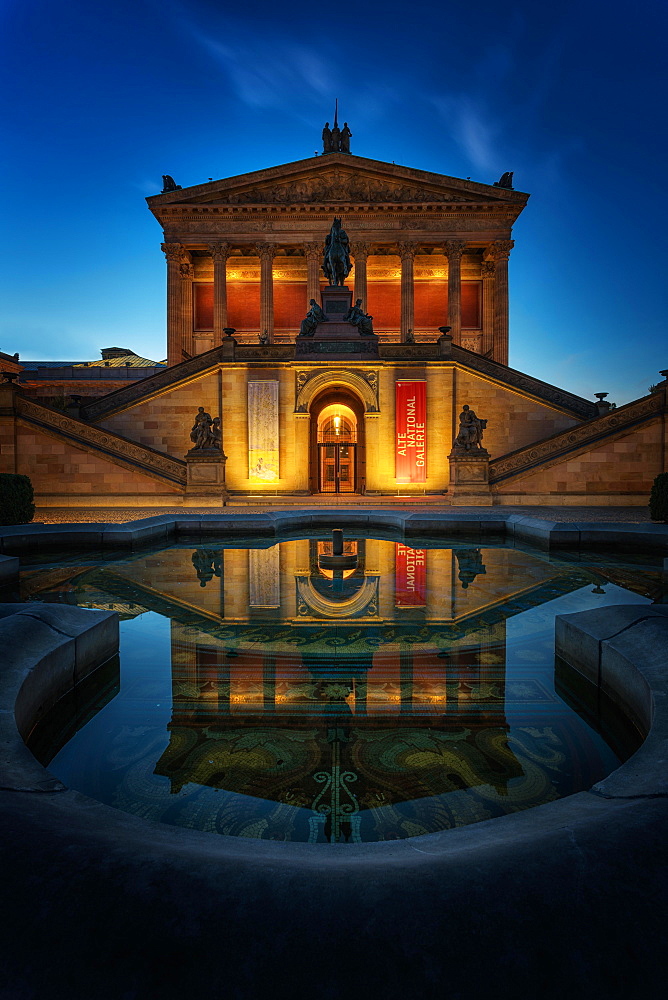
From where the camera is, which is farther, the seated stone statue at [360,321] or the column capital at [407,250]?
the column capital at [407,250]

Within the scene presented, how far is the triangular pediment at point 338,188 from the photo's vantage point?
3631 cm

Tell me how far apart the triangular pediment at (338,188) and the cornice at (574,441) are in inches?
964

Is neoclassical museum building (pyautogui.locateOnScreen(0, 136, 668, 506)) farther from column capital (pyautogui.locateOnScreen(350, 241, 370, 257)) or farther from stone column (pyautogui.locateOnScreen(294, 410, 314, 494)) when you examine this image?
column capital (pyautogui.locateOnScreen(350, 241, 370, 257))

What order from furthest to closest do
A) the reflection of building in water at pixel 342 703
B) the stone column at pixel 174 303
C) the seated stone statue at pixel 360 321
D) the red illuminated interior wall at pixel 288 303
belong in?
the red illuminated interior wall at pixel 288 303, the stone column at pixel 174 303, the seated stone statue at pixel 360 321, the reflection of building in water at pixel 342 703

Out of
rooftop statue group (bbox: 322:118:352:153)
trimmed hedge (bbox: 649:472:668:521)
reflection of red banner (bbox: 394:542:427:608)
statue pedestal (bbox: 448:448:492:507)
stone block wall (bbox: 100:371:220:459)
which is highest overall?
rooftop statue group (bbox: 322:118:352:153)

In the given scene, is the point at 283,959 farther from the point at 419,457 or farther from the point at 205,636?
the point at 419,457

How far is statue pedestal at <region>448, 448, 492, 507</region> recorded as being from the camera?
774 inches

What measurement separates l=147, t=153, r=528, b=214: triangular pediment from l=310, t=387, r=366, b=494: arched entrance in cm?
1870

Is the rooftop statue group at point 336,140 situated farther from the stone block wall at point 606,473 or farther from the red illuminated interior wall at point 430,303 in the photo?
the stone block wall at point 606,473

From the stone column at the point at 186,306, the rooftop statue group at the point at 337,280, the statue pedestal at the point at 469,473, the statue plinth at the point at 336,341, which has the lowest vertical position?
the statue pedestal at the point at 469,473

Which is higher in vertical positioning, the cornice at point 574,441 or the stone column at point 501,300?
the stone column at point 501,300

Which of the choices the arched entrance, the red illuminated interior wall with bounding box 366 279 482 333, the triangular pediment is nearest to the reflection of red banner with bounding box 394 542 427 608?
the arched entrance

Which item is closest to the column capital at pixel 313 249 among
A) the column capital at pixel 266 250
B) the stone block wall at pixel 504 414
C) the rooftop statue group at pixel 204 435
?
the column capital at pixel 266 250

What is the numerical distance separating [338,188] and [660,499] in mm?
35576
